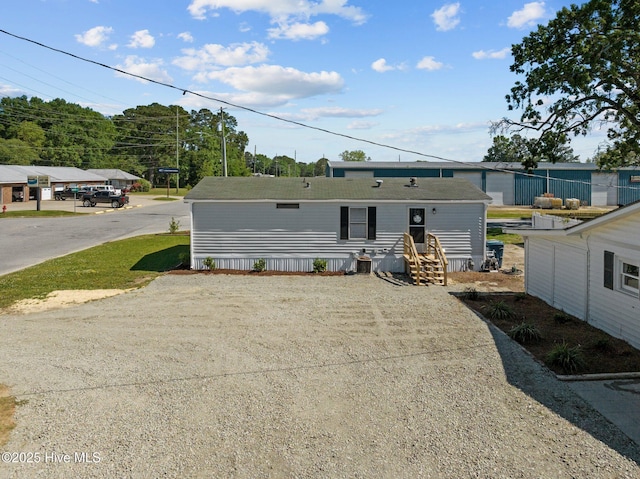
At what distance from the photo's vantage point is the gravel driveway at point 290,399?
21.2 feet

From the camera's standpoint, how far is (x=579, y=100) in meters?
25.1

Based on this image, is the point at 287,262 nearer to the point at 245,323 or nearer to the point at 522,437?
the point at 245,323

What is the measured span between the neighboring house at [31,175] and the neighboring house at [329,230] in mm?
37353

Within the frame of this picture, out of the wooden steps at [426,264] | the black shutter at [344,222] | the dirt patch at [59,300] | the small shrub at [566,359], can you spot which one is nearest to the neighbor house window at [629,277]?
the small shrub at [566,359]

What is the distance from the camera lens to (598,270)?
12.4 m

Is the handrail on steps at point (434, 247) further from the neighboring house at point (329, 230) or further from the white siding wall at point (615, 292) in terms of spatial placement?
the white siding wall at point (615, 292)

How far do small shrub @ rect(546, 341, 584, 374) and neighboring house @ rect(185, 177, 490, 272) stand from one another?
35.5 feet

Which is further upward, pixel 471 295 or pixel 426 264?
pixel 426 264

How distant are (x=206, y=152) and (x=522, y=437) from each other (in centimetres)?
7559

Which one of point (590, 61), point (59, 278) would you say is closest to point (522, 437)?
point (59, 278)

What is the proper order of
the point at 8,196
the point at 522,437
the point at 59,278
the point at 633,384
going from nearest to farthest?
the point at 522,437 < the point at 633,384 < the point at 59,278 < the point at 8,196

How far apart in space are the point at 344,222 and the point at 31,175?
49402 millimetres

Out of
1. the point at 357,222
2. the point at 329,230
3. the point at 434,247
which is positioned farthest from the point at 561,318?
the point at 329,230

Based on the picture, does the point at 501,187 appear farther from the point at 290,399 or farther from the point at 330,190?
the point at 290,399
